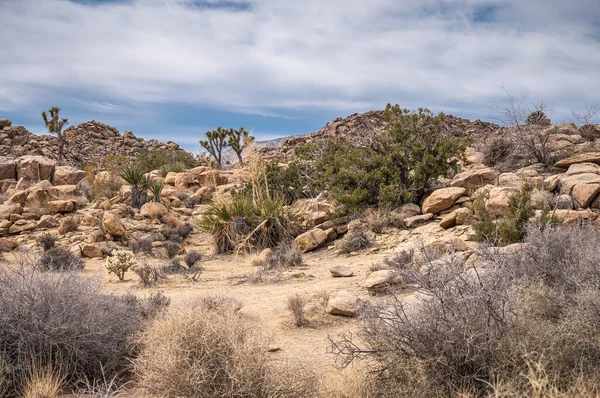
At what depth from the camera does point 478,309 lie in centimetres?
338

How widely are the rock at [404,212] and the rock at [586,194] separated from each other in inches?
149

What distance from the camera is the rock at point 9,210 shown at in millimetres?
16109

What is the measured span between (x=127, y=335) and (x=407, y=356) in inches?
117

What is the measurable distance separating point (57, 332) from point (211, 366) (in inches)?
66.2

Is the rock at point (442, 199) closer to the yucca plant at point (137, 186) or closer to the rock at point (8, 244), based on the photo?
the yucca plant at point (137, 186)

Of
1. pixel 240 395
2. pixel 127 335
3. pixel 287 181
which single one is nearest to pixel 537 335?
pixel 240 395

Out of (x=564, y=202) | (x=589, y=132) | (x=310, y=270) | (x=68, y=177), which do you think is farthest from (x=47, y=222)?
(x=589, y=132)

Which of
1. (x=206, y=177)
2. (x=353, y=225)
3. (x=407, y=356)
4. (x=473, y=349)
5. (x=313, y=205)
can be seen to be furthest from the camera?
(x=206, y=177)

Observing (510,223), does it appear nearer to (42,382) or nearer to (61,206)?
(42,382)

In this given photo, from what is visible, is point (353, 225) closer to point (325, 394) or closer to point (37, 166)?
point (325, 394)

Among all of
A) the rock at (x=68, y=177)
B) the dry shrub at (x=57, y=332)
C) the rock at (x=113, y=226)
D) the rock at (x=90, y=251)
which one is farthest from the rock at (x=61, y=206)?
the dry shrub at (x=57, y=332)

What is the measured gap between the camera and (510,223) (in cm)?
820

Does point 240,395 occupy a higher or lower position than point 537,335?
lower

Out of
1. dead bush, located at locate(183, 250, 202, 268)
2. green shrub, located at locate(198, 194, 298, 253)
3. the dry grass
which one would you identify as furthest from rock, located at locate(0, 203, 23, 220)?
the dry grass
